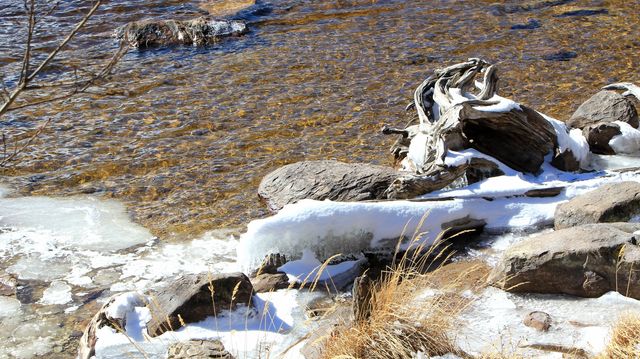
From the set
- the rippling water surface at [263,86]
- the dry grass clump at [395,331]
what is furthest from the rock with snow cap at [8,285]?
the dry grass clump at [395,331]

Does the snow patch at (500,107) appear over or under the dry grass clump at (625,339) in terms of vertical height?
over

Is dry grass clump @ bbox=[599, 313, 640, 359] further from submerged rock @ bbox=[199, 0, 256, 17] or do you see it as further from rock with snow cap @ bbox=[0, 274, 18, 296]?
submerged rock @ bbox=[199, 0, 256, 17]

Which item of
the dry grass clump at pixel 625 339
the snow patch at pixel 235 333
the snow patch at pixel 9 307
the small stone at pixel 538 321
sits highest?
the dry grass clump at pixel 625 339

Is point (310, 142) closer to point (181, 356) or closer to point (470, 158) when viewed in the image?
point (470, 158)

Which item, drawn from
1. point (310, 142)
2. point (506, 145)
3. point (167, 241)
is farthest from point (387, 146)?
point (167, 241)

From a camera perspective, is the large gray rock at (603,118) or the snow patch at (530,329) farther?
the large gray rock at (603,118)

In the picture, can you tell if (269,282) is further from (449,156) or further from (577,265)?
(577,265)

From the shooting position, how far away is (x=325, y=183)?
6.82 m

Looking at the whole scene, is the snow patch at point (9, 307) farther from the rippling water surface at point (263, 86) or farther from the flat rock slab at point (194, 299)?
the rippling water surface at point (263, 86)

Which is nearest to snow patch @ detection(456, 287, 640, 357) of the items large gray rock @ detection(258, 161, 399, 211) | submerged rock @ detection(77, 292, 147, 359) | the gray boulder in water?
large gray rock @ detection(258, 161, 399, 211)

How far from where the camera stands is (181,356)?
437cm

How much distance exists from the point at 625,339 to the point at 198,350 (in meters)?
2.23

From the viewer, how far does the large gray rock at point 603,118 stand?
7.44 metres

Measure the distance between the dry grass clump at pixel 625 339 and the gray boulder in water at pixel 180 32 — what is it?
9595 mm
